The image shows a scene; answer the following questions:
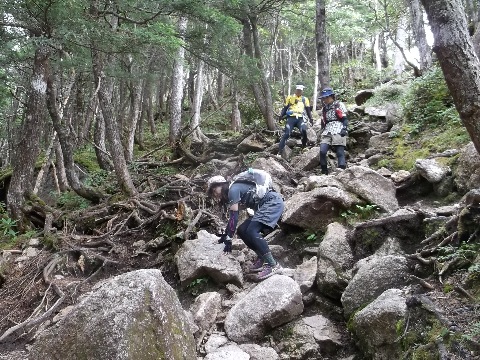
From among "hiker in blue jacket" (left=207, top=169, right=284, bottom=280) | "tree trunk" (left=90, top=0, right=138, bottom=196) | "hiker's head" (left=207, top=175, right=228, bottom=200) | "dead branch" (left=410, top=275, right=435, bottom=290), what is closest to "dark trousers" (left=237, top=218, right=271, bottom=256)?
"hiker in blue jacket" (left=207, top=169, right=284, bottom=280)

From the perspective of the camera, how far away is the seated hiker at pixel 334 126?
882 centimetres

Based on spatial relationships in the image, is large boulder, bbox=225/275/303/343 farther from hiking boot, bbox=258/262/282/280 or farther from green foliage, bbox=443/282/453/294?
green foliage, bbox=443/282/453/294

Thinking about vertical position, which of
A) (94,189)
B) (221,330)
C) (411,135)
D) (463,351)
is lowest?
(221,330)

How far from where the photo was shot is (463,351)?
9.86 ft


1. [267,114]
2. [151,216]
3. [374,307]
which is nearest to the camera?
[374,307]

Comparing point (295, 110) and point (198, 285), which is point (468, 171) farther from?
point (295, 110)

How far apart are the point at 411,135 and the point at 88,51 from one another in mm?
8377

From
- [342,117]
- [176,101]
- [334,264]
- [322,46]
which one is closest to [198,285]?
[334,264]

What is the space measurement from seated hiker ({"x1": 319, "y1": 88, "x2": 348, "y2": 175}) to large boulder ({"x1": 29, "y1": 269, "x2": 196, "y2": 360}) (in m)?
6.11

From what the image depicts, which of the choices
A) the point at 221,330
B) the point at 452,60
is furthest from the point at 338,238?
the point at 452,60

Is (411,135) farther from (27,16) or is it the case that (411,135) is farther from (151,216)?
(27,16)

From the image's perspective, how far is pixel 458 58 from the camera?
2.96 metres

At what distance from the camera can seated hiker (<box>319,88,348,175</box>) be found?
28.9ft

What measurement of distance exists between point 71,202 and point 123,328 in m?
8.49
